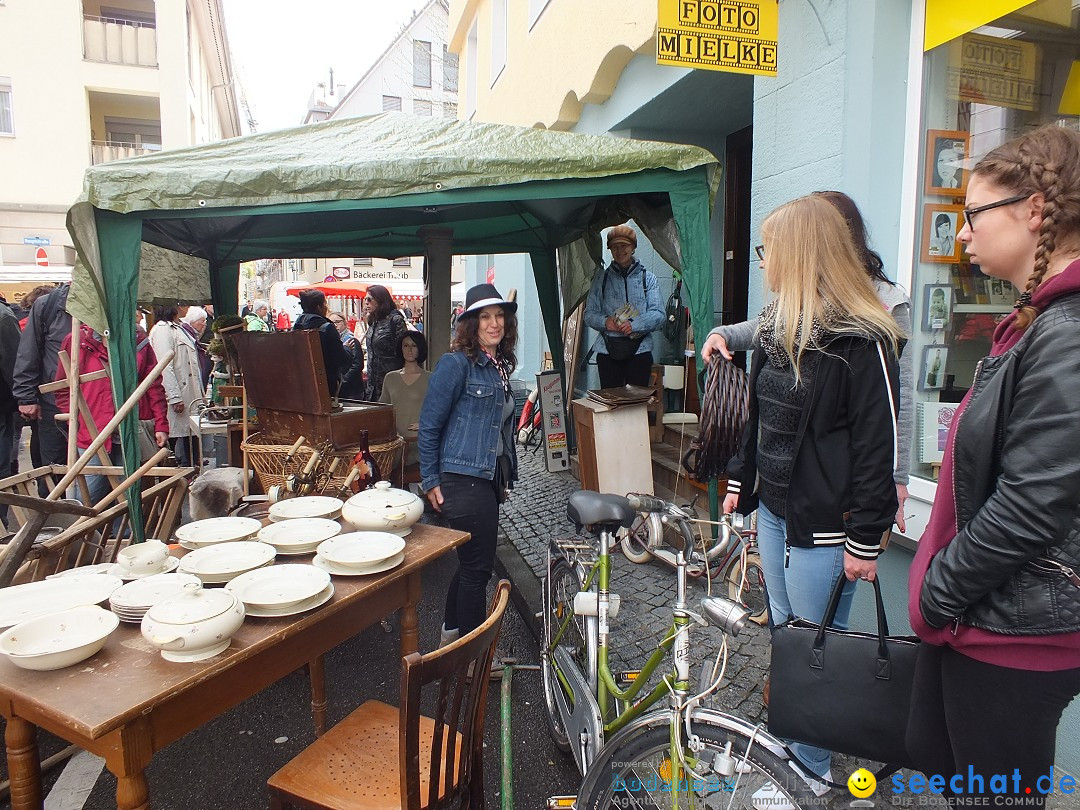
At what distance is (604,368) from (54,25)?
1801cm

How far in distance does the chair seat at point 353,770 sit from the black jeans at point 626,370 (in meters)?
3.87

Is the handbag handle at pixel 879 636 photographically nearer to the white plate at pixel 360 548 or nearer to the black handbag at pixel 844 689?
the black handbag at pixel 844 689

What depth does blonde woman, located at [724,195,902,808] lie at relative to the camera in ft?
6.29

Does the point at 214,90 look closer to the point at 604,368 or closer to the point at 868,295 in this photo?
the point at 604,368

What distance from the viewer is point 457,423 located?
320 centimetres

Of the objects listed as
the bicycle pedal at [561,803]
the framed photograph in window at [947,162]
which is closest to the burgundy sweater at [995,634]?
the bicycle pedal at [561,803]

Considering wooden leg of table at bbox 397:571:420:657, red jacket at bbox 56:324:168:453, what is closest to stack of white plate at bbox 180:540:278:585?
wooden leg of table at bbox 397:571:420:657

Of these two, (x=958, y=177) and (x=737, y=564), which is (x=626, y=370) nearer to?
(x=737, y=564)

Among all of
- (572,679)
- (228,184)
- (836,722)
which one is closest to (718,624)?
(836,722)

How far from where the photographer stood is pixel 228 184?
11.1 feet

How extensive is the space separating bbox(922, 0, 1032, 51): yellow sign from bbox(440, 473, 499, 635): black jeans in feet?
10.3

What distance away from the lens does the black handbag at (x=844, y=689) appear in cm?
168

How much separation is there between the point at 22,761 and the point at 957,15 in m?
4.64

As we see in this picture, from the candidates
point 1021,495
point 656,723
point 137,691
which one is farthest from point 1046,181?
point 137,691
